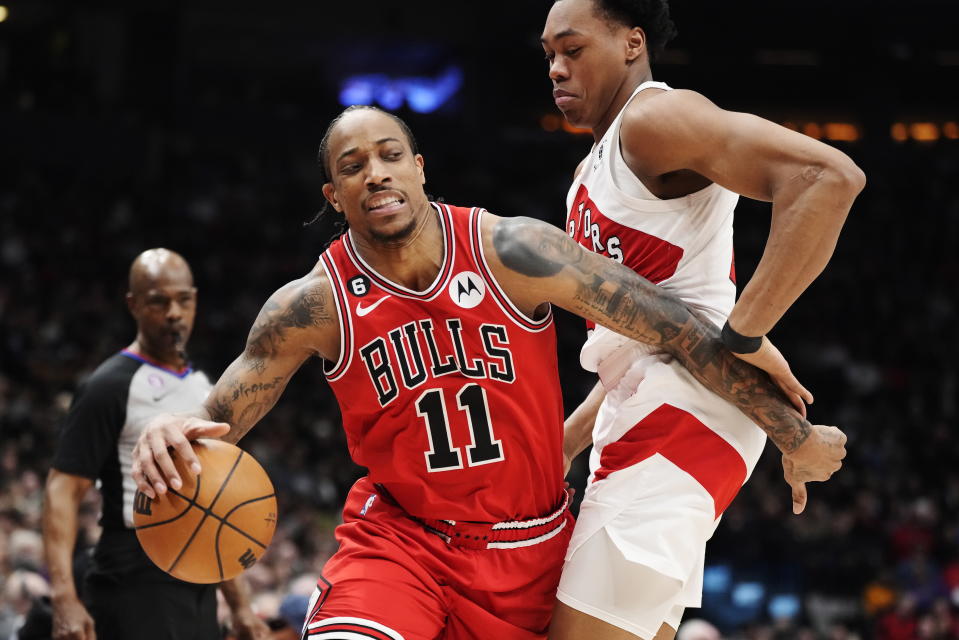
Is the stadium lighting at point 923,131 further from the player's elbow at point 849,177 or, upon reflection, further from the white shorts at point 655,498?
the player's elbow at point 849,177

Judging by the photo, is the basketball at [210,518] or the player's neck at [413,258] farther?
the player's neck at [413,258]

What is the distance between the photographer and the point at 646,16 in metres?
3.61

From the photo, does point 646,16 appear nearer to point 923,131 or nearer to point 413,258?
point 413,258

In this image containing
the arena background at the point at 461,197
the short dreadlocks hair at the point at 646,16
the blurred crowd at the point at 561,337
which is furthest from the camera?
the arena background at the point at 461,197

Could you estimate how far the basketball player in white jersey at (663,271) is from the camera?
3.05 m

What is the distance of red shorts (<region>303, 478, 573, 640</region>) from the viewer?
314cm

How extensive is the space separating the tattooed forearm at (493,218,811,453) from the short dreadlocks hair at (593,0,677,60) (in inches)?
30.0

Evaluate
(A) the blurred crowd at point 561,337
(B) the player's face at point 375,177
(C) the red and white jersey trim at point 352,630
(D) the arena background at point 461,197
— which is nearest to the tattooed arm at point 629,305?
(B) the player's face at point 375,177

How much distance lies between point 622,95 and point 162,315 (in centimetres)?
237

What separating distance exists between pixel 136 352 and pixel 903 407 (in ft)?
44.4

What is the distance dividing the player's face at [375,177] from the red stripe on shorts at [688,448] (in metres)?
0.89

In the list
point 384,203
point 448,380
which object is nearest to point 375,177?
point 384,203

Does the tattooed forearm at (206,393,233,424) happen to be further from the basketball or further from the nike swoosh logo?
the nike swoosh logo

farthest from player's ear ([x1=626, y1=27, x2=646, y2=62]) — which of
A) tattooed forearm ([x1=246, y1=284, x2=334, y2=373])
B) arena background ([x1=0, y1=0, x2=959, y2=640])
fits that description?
arena background ([x1=0, y1=0, x2=959, y2=640])
